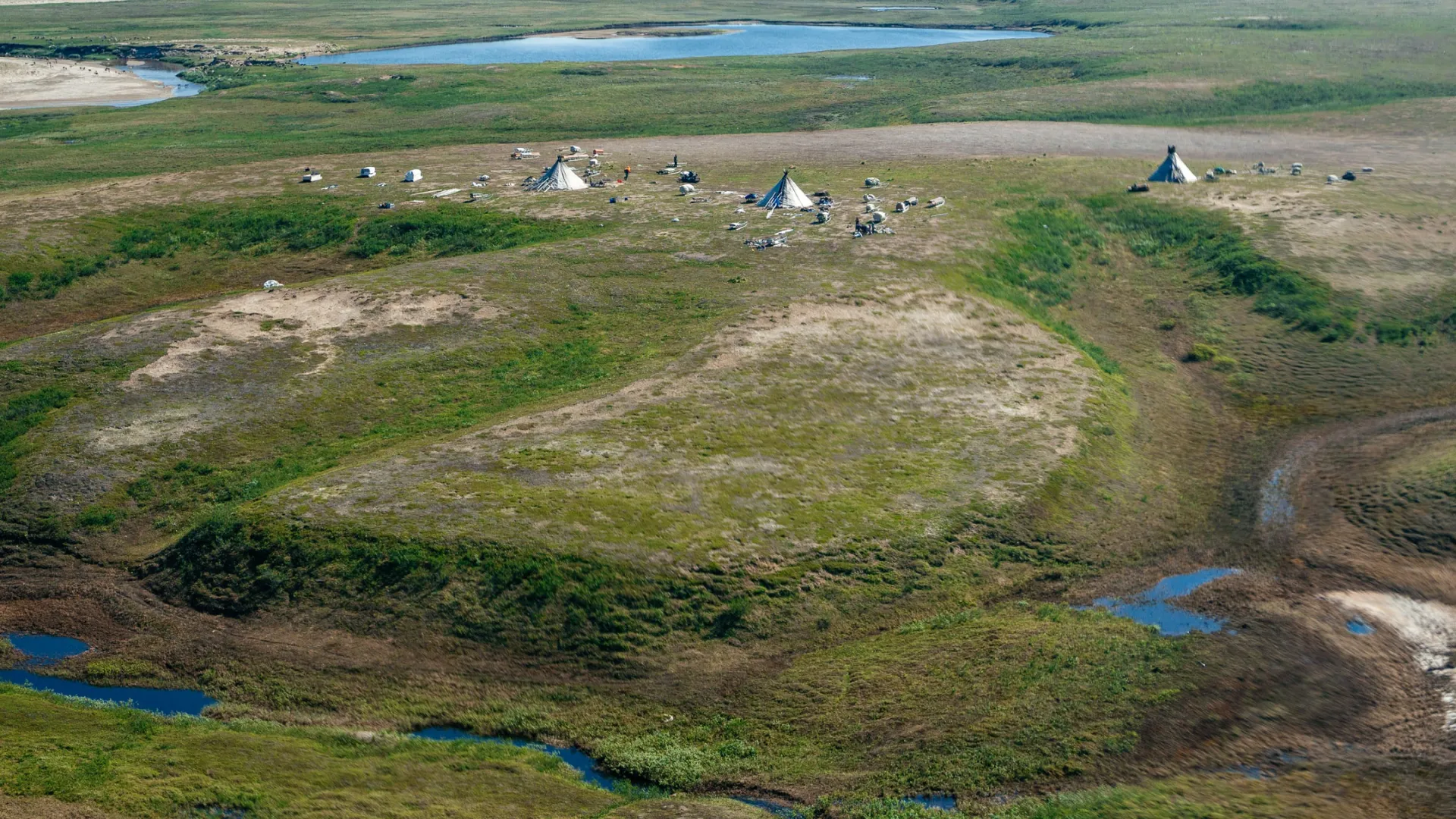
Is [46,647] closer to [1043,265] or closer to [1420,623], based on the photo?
[1420,623]

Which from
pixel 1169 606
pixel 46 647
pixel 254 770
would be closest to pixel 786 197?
pixel 1169 606

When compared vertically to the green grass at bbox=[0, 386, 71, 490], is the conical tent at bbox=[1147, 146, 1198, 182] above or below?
above

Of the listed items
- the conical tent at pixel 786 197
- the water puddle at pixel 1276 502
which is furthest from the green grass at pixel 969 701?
the conical tent at pixel 786 197

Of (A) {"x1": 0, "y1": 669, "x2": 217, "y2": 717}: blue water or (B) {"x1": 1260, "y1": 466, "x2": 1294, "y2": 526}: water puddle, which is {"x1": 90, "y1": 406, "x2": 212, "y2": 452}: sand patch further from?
(B) {"x1": 1260, "y1": 466, "x2": 1294, "y2": 526}: water puddle

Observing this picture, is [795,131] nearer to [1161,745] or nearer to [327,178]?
[327,178]

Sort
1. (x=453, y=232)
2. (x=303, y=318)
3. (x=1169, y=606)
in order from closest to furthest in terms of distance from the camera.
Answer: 1. (x=1169, y=606)
2. (x=303, y=318)
3. (x=453, y=232)

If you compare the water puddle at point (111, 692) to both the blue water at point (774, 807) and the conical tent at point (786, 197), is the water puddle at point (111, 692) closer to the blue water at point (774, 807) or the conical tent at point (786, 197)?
the blue water at point (774, 807)

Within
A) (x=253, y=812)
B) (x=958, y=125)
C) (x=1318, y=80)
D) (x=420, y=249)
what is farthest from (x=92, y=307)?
(x=1318, y=80)

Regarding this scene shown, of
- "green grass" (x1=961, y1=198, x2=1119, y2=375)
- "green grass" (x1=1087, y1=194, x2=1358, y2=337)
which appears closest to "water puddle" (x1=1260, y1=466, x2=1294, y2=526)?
"green grass" (x1=961, y1=198, x2=1119, y2=375)
